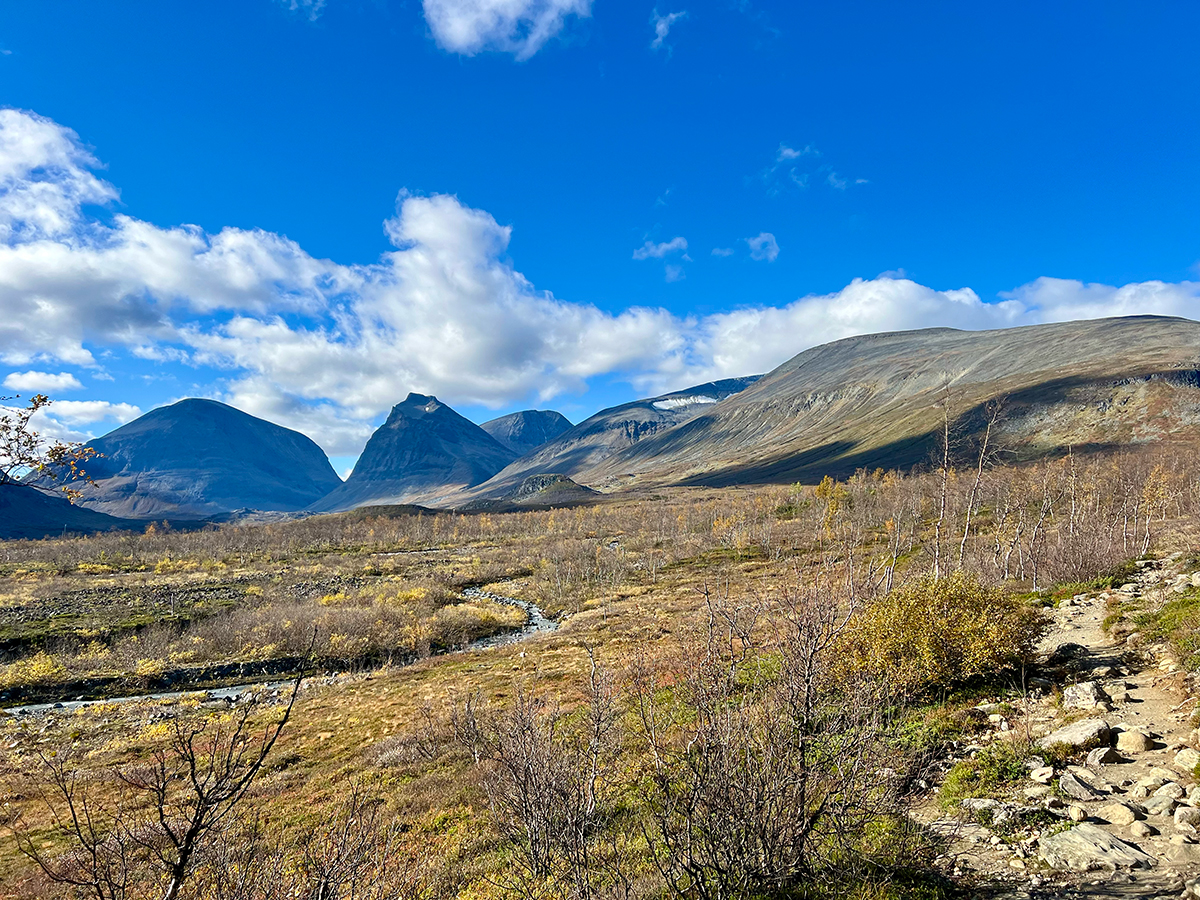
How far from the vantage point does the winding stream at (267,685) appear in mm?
26438

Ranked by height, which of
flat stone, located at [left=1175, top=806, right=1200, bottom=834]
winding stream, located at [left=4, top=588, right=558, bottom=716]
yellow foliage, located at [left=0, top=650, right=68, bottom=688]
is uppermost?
flat stone, located at [left=1175, top=806, right=1200, bottom=834]

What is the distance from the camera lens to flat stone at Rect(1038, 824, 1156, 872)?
5676 millimetres

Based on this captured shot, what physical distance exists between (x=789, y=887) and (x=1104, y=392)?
18056cm

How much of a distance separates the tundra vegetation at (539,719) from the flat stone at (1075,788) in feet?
3.57

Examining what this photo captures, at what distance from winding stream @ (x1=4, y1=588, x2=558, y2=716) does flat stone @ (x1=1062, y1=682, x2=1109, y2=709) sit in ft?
57.1

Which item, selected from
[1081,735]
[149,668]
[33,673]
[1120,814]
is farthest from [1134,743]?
[33,673]

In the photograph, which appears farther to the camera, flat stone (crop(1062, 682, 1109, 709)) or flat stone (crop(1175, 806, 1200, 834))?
flat stone (crop(1062, 682, 1109, 709))

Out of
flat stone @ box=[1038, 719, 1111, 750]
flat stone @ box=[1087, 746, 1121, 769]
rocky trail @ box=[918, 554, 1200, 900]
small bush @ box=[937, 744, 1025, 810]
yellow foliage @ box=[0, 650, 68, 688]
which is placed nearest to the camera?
rocky trail @ box=[918, 554, 1200, 900]

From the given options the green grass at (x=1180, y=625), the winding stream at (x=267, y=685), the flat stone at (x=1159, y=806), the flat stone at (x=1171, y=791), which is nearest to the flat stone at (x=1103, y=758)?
the flat stone at (x=1171, y=791)

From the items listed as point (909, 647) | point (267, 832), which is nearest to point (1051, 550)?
point (909, 647)

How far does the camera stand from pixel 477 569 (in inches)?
2835

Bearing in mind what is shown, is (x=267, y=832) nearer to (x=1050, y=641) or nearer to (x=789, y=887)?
(x=789, y=887)

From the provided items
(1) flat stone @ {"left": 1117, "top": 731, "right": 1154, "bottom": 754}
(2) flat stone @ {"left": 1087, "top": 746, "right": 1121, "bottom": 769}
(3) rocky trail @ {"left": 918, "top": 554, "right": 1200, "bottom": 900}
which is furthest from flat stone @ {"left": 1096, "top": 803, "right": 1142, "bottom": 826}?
(1) flat stone @ {"left": 1117, "top": 731, "right": 1154, "bottom": 754}

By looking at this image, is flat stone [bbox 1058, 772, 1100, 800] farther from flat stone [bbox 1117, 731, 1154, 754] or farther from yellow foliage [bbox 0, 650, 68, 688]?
yellow foliage [bbox 0, 650, 68, 688]
